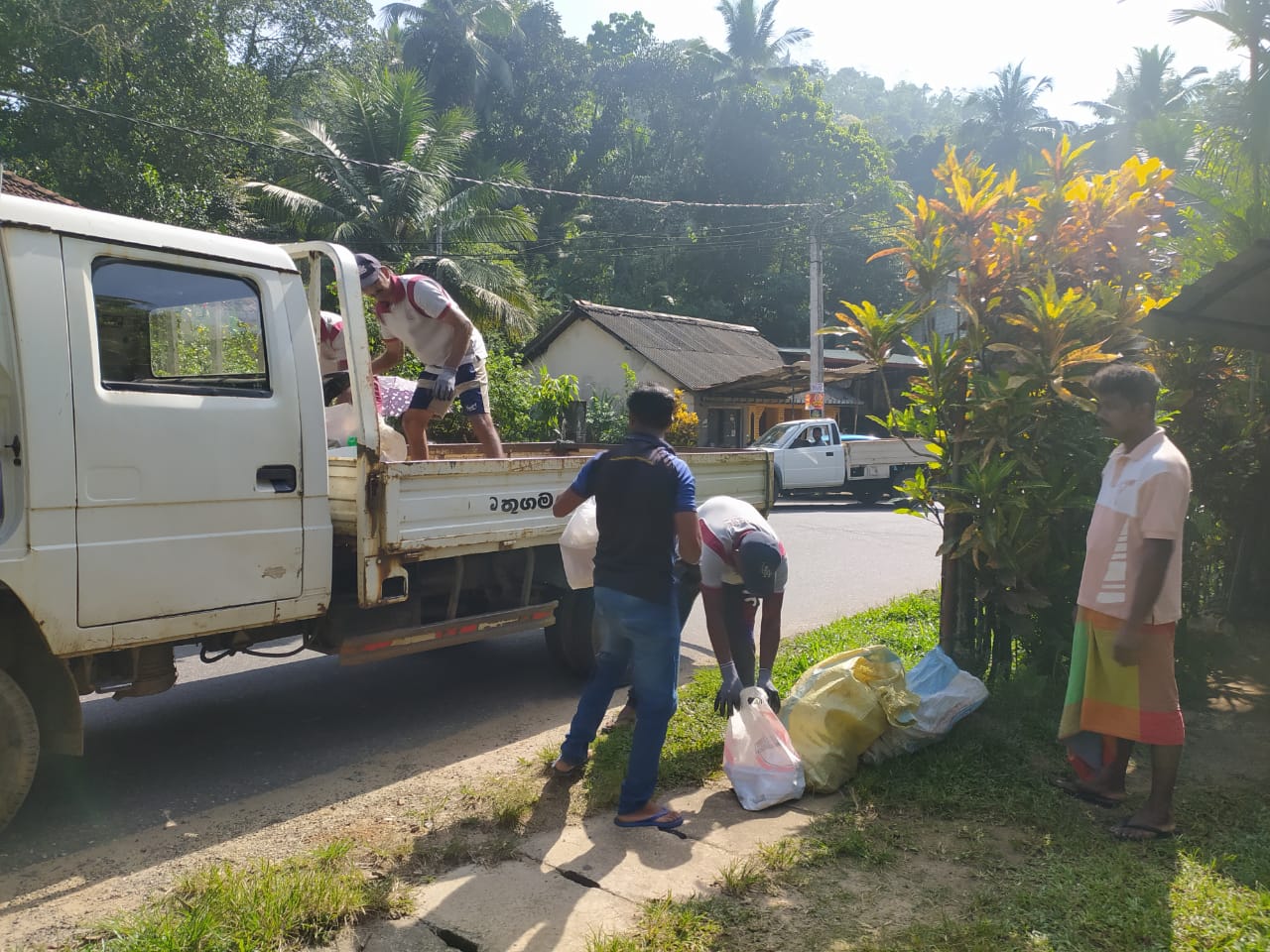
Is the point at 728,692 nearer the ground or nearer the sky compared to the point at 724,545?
nearer the ground

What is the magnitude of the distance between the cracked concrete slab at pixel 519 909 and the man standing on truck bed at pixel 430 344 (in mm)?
2905

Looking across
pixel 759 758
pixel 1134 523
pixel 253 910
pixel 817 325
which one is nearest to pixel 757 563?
→ pixel 759 758

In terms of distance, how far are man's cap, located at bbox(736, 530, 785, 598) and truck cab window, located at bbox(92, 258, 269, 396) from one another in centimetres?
224

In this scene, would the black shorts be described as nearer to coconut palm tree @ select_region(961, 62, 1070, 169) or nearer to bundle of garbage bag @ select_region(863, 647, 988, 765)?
bundle of garbage bag @ select_region(863, 647, 988, 765)

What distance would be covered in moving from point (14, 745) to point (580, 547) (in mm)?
2323

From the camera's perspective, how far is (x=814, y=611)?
828 centimetres

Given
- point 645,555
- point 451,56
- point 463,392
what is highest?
point 451,56

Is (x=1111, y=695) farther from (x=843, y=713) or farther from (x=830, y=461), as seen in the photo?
(x=830, y=461)

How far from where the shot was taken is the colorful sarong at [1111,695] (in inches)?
141

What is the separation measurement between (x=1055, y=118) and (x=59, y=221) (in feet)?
163

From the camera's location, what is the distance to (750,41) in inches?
1528

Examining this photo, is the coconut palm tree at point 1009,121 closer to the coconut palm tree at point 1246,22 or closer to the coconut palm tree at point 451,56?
the coconut palm tree at point 451,56

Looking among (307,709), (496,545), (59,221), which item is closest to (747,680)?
(496,545)

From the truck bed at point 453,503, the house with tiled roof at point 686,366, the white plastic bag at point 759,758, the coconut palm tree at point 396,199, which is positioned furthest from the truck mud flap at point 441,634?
the house with tiled roof at point 686,366
